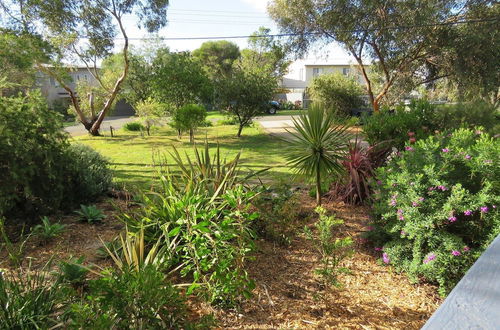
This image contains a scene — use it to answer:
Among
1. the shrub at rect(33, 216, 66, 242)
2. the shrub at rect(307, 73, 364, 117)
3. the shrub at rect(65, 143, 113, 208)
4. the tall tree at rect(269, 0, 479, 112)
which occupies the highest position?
the tall tree at rect(269, 0, 479, 112)

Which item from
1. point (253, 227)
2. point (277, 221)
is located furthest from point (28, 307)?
point (277, 221)

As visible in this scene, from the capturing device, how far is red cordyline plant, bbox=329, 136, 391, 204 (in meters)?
4.71

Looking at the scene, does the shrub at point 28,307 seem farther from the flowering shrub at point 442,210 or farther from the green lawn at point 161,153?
the green lawn at point 161,153

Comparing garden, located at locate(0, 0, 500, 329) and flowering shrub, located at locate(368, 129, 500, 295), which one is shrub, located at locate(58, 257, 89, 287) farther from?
flowering shrub, located at locate(368, 129, 500, 295)

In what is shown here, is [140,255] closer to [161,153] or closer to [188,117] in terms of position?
[161,153]

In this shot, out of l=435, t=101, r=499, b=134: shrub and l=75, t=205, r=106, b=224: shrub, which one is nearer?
l=75, t=205, r=106, b=224: shrub

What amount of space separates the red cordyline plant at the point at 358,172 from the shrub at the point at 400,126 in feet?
2.70

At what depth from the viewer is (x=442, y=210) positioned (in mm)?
2816

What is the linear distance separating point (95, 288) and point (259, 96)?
41.3ft

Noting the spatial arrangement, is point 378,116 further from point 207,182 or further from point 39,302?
point 39,302

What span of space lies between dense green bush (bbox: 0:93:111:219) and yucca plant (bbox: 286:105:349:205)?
3.08m

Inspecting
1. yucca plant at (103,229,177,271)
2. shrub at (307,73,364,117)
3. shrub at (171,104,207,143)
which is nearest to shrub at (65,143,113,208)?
yucca plant at (103,229,177,271)

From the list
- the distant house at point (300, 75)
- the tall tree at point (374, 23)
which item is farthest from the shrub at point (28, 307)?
the distant house at point (300, 75)

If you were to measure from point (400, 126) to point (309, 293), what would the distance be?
435 cm
